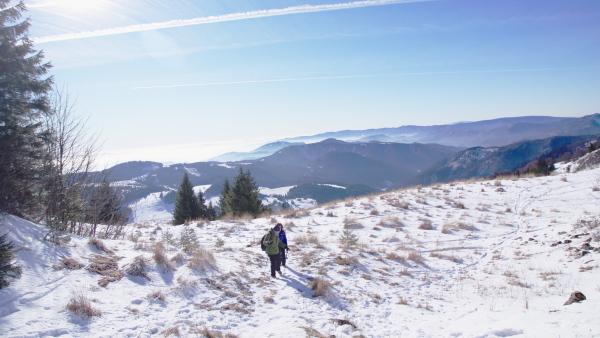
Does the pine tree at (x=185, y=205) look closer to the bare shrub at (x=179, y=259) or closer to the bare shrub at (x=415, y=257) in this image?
the bare shrub at (x=179, y=259)

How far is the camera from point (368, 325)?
219 inches

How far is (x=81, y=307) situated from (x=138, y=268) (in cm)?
183

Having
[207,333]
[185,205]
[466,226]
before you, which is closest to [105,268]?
[207,333]

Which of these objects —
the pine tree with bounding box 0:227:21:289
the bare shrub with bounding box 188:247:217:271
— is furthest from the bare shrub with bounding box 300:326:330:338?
the pine tree with bounding box 0:227:21:289

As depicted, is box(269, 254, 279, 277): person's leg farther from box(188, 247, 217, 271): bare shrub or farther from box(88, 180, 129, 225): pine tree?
box(88, 180, 129, 225): pine tree

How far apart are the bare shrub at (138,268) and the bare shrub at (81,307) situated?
1.56 meters

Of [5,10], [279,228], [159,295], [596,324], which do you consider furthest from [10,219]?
[596,324]

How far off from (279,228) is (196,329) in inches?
169

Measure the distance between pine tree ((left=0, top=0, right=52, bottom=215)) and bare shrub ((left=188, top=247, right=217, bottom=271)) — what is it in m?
4.35

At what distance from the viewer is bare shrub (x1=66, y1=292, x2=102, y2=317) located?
4230 mm

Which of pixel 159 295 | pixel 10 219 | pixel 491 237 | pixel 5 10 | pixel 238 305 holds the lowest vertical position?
pixel 491 237

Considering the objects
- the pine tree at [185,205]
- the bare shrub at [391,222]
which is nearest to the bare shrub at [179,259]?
the bare shrub at [391,222]

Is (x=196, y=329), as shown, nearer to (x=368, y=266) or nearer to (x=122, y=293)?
(x=122, y=293)

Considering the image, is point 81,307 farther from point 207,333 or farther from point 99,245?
point 99,245
